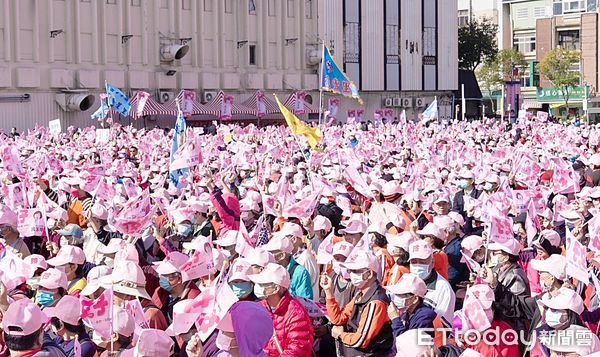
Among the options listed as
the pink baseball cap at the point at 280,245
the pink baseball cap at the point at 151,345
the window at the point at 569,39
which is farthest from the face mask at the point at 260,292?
the window at the point at 569,39

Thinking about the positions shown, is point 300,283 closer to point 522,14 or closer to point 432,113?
point 432,113

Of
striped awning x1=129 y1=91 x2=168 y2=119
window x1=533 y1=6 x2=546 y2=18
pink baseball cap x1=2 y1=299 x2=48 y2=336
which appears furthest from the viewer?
window x1=533 y1=6 x2=546 y2=18

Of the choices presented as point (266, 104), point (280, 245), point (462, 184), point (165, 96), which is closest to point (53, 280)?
point (280, 245)

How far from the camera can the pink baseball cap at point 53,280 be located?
751cm

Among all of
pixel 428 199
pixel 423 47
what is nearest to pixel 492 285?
pixel 428 199

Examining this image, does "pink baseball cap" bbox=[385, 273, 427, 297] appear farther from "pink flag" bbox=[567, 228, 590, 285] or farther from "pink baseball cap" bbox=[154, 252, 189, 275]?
"pink baseball cap" bbox=[154, 252, 189, 275]

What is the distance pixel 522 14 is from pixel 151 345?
88960 mm

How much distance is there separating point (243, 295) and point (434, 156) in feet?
42.4

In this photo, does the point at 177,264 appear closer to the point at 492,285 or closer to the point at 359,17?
the point at 492,285

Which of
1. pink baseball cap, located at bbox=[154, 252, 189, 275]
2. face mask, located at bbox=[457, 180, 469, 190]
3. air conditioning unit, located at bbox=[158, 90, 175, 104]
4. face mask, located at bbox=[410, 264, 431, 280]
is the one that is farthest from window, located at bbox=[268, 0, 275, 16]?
face mask, located at bbox=[410, 264, 431, 280]

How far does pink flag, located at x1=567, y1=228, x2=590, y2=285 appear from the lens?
7492 mm

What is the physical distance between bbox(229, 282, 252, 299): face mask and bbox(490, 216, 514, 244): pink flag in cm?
263

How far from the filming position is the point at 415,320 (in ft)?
22.8

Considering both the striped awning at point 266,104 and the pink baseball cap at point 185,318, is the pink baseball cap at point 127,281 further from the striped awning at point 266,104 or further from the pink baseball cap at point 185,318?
the striped awning at point 266,104
